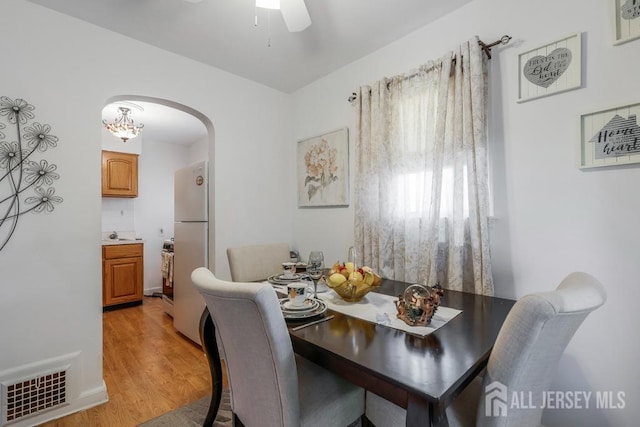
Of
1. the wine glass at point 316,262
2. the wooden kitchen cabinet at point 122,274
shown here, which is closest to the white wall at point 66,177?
the wine glass at point 316,262

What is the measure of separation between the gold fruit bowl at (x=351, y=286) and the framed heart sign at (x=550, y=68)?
1.32 meters

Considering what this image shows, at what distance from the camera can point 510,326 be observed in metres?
0.75

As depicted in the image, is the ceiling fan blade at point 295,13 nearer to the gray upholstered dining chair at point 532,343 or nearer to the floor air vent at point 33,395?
the gray upholstered dining chair at point 532,343

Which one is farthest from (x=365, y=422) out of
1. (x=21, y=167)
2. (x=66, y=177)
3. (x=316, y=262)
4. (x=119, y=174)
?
(x=119, y=174)

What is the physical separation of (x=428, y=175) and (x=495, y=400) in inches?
51.2

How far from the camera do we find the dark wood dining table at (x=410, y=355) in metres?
0.70

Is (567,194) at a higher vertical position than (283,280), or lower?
higher

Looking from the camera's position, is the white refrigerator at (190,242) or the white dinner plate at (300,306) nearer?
the white dinner plate at (300,306)

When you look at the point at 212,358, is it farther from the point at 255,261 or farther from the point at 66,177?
the point at 66,177

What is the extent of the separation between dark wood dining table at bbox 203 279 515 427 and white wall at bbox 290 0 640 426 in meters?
0.48

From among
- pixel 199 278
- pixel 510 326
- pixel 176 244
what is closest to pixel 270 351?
pixel 199 278

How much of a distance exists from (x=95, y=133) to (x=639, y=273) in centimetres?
312

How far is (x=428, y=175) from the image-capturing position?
1804mm

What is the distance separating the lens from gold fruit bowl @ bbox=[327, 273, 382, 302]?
1317mm
